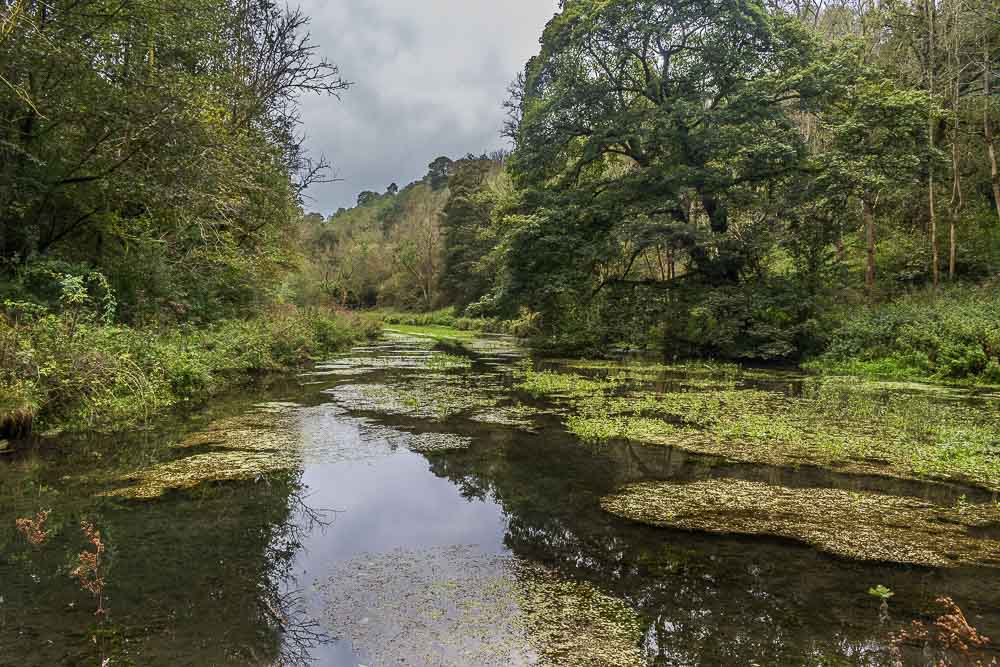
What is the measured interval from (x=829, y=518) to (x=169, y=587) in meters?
4.30

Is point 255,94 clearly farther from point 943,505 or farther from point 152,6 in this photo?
point 943,505

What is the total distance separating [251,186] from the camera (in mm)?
11516

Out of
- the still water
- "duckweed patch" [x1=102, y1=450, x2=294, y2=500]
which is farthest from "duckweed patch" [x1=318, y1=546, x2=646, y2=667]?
"duckweed patch" [x1=102, y1=450, x2=294, y2=500]

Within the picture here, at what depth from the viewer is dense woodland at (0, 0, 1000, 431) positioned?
9.80m

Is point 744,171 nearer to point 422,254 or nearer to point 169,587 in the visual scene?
point 169,587

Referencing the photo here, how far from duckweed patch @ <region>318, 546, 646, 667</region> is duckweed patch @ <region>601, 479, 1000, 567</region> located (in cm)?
129

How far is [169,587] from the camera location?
314 centimetres

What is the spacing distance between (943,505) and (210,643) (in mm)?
5039

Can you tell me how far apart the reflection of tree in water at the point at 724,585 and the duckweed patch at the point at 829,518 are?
0.65 ft

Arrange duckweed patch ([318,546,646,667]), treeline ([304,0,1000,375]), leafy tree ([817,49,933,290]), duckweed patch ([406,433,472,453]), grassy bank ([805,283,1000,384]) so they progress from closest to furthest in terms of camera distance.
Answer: duckweed patch ([318,546,646,667]), duckweed patch ([406,433,472,453]), grassy bank ([805,283,1000,384]), leafy tree ([817,49,933,290]), treeline ([304,0,1000,375])

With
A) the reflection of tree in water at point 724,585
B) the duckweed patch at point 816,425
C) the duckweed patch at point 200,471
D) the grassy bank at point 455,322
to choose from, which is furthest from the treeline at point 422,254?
the reflection of tree in water at point 724,585

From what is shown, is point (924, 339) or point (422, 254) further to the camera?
point (422, 254)

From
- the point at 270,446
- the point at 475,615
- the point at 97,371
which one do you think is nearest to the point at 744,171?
the point at 270,446

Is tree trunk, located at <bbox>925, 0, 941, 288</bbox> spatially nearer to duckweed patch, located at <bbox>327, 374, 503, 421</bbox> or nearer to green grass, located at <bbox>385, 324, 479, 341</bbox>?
duckweed patch, located at <bbox>327, 374, 503, 421</bbox>
